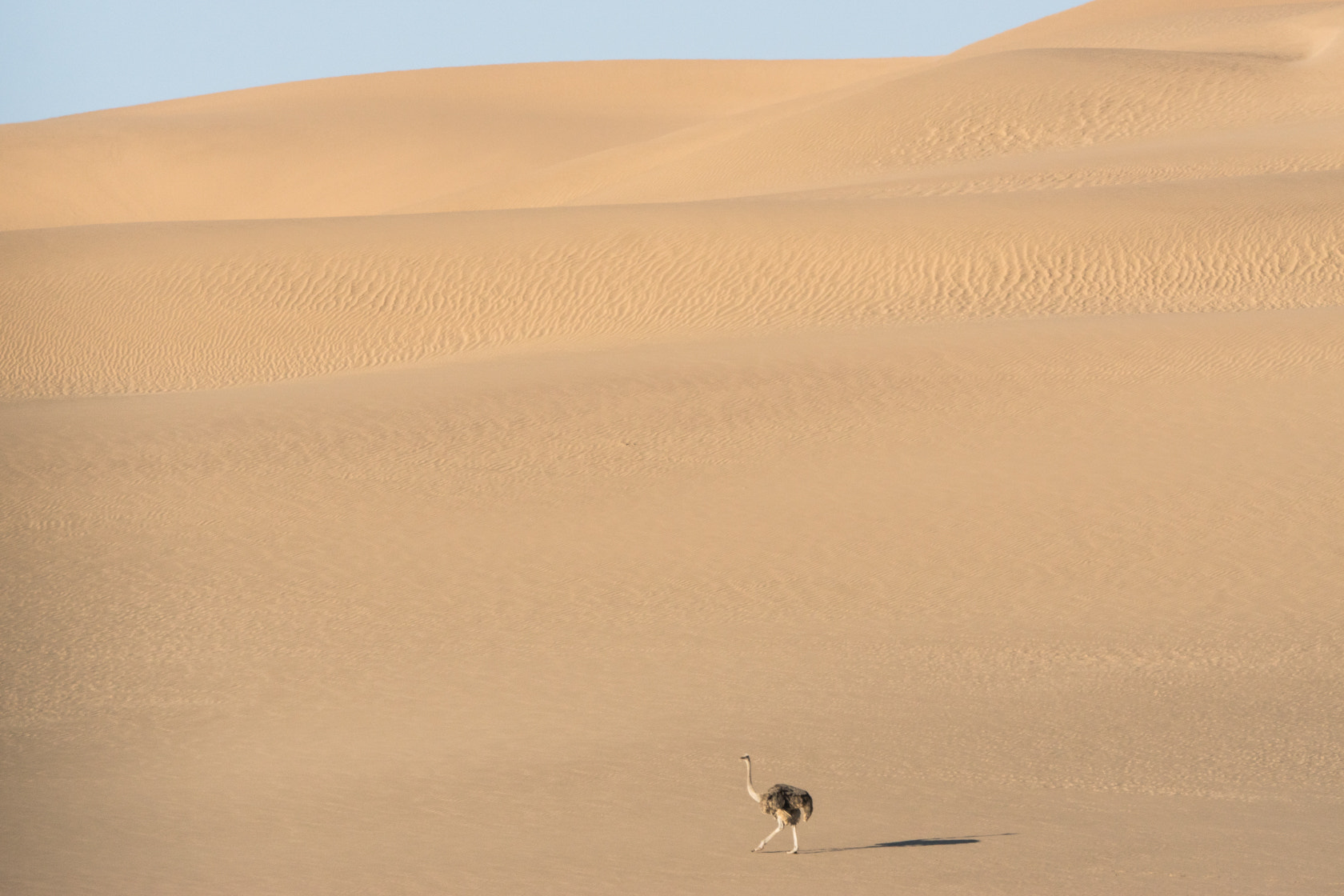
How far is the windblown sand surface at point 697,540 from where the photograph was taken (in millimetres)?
6301

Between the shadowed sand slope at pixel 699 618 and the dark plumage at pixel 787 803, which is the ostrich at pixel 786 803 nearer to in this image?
the dark plumage at pixel 787 803

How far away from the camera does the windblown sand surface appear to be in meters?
6.30

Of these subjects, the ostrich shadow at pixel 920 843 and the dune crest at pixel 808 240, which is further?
the dune crest at pixel 808 240

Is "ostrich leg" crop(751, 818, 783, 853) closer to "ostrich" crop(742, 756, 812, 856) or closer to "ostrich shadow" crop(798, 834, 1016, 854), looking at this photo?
"ostrich" crop(742, 756, 812, 856)

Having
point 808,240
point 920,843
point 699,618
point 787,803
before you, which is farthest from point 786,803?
point 808,240

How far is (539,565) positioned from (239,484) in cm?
344

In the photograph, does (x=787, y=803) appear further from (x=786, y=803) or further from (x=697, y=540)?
(x=697, y=540)

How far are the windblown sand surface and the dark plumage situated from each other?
0.86 ft

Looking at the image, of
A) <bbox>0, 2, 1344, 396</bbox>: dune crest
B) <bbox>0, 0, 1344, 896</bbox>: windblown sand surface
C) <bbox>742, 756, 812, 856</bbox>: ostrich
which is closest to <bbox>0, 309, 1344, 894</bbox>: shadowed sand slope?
<bbox>0, 0, 1344, 896</bbox>: windblown sand surface

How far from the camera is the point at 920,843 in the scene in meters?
5.85

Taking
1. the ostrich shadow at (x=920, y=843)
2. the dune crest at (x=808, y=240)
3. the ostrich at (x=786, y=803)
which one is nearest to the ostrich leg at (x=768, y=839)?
the ostrich at (x=786, y=803)

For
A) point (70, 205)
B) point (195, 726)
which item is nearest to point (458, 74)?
point (70, 205)

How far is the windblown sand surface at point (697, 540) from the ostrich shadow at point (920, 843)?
52 millimetres

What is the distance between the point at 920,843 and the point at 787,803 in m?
0.70
